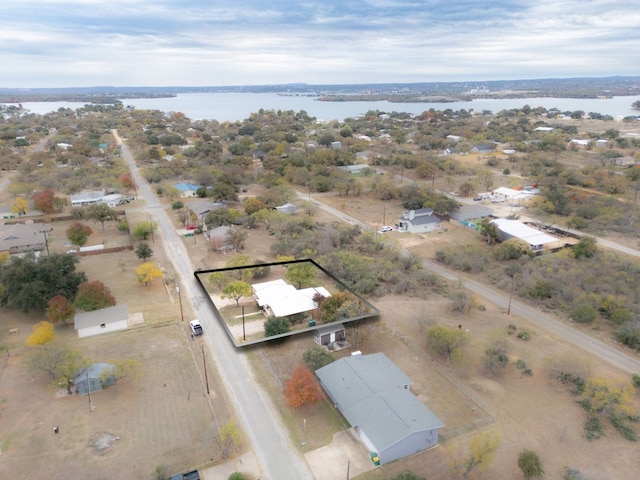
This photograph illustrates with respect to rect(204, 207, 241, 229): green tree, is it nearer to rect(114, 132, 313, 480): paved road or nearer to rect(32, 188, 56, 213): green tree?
rect(114, 132, 313, 480): paved road

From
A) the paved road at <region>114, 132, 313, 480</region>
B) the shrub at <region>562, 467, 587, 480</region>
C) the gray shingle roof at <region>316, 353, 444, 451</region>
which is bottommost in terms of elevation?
the shrub at <region>562, 467, 587, 480</region>

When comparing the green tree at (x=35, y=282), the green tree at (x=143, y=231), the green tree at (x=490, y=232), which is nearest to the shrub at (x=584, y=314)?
the green tree at (x=490, y=232)

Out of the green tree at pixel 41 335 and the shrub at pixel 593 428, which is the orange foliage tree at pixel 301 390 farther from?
the green tree at pixel 41 335

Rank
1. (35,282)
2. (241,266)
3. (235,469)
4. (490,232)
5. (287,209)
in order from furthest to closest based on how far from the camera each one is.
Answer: (287,209)
(490,232)
(241,266)
(35,282)
(235,469)

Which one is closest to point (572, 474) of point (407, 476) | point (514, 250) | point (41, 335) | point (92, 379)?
point (407, 476)

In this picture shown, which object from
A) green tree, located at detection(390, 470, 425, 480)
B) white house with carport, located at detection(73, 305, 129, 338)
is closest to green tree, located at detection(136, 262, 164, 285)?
white house with carport, located at detection(73, 305, 129, 338)

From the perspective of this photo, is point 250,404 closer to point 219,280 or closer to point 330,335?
point 330,335

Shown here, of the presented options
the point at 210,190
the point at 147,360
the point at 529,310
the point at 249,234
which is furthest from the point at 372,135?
the point at 147,360
